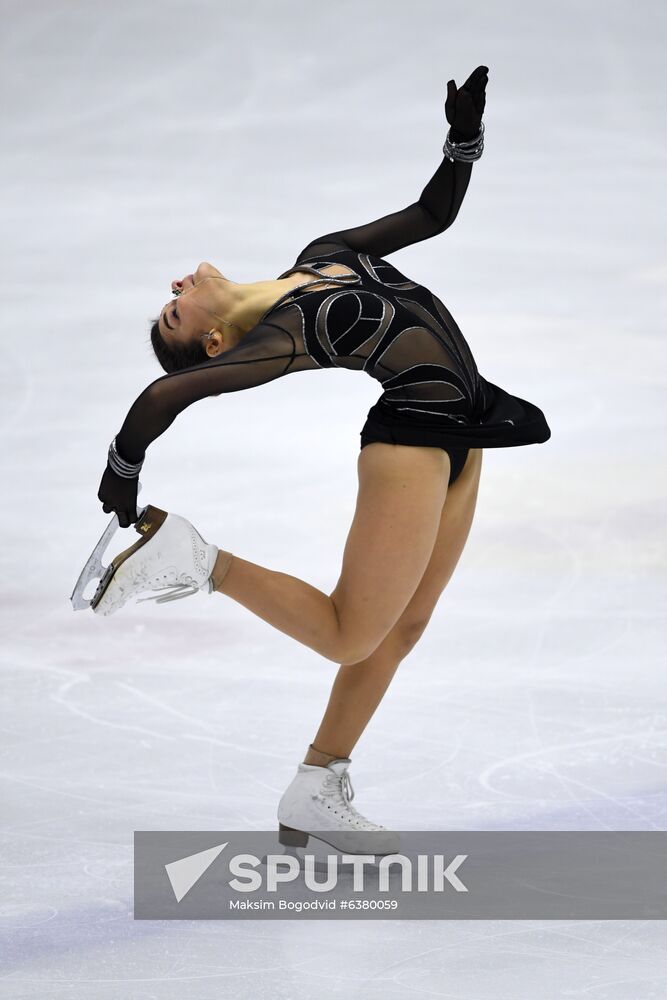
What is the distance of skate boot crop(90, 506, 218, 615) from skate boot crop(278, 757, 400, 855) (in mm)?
473

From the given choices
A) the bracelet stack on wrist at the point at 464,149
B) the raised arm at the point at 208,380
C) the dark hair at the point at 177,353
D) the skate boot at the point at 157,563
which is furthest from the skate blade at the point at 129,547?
the bracelet stack on wrist at the point at 464,149

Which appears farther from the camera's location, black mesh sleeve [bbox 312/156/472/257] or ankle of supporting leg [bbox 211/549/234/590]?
black mesh sleeve [bbox 312/156/472/257]

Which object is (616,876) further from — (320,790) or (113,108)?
(113,108)

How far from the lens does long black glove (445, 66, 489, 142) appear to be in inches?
102

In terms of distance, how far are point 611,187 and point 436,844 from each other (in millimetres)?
5703

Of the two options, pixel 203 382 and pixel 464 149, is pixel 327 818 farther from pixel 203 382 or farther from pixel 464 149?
pixel 464 149

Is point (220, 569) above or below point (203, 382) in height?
below

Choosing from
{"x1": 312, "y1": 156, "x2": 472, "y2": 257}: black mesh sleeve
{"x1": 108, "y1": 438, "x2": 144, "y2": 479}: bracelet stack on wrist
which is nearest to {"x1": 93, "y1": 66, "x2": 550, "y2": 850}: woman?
{"x1": 108, "y1": 438, "x2": 144, "y2": 479}: bracelet stack on wrist

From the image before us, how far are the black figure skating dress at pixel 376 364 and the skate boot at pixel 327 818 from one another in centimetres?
69

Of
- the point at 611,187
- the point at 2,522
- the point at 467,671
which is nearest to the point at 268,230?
the point at 611,187

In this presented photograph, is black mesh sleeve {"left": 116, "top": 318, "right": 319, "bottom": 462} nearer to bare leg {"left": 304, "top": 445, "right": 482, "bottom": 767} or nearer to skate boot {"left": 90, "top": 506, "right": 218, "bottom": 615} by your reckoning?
skate boot {"left": 90, "top": 506, "right": 218, "bottom": 615}

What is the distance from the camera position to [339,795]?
251 centimetres

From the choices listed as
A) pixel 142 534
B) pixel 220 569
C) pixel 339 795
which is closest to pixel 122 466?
pixel 142 534

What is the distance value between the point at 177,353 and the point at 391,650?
2.51ft
